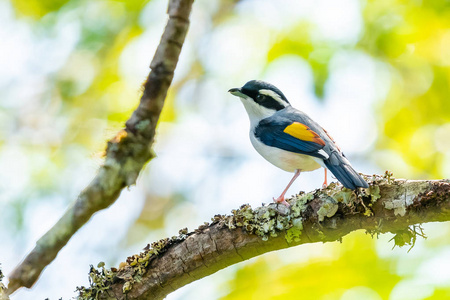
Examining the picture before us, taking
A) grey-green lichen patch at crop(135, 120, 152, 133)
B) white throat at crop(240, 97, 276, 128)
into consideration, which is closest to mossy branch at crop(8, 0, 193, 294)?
grey-green lichen patch at crop(135, 120, 152, 133)

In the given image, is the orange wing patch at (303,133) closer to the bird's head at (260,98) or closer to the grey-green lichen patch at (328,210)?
the bird's head at (260,98)

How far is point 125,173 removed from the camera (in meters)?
2.29

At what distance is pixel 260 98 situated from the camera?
21.0ft

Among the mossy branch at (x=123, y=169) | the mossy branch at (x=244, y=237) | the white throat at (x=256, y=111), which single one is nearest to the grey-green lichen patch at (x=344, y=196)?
the mossy branch at (x=244, y=237)

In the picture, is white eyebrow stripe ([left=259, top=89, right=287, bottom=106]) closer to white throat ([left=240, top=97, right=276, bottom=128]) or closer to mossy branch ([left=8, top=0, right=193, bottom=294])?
white throat ([left=240, top=97, right=276, bottom=128])

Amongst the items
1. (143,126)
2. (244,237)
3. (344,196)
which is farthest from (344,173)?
(143,126)

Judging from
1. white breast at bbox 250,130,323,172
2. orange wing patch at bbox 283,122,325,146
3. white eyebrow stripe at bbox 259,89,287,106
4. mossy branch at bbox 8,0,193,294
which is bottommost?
mossy branch at bbox 8,0,193,294

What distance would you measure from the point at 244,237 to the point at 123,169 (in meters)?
1.70

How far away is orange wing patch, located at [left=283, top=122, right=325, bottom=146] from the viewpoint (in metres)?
5.21

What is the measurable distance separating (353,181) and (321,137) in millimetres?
1749

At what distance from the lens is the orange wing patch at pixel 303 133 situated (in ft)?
17.1

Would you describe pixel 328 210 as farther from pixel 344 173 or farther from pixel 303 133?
pixel 303 133

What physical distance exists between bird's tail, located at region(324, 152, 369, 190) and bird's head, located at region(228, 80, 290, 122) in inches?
63.6

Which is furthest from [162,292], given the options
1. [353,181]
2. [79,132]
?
[79,132]
